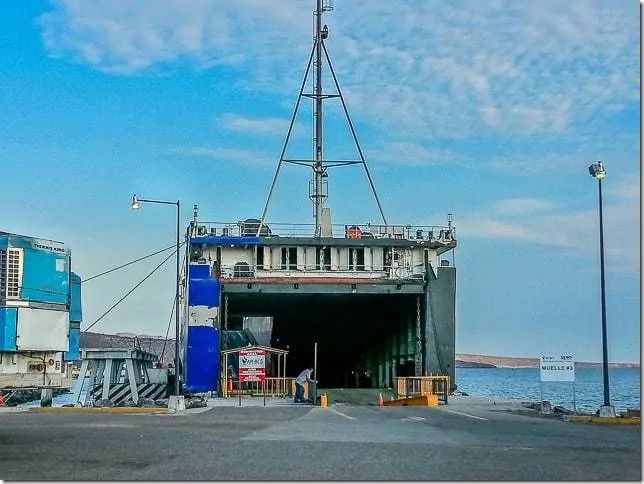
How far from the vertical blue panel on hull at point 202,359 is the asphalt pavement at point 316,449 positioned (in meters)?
17.3

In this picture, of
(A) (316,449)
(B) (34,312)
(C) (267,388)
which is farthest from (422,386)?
(B) (34,312)

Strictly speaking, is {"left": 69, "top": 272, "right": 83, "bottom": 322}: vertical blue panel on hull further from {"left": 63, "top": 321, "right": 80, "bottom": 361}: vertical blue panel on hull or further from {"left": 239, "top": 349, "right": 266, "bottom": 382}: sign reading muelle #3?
{"left": 239, "top": 349, "right": 266, "bottom": 382}: sign reading muelle #3

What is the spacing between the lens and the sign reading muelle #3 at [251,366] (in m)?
33.4

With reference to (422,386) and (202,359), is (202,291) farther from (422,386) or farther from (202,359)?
(422,386)

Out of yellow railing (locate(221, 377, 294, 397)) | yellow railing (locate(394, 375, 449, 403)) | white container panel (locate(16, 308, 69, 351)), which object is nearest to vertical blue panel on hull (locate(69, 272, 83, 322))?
white container panel (locate(16, 308, 69, 351))

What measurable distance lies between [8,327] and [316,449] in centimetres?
546

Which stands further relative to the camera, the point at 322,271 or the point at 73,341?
the point at 322,271

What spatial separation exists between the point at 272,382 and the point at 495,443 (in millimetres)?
25070

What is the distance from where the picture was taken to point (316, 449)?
15055mm

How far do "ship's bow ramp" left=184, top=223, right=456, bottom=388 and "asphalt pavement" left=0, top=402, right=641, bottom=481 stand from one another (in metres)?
17.8

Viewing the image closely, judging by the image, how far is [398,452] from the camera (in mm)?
14641

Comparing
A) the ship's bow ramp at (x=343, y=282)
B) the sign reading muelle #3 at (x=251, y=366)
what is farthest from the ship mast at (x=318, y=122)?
the sign reading muelle #3 at (x=251, y=366)

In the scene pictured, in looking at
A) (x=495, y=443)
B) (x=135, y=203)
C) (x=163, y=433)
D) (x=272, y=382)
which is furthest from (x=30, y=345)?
(x=272, y=382)

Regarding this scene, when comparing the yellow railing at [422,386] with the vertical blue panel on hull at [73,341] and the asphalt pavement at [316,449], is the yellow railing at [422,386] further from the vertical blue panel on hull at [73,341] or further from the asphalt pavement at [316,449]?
the vertical blue panel on hull at [73,341]
